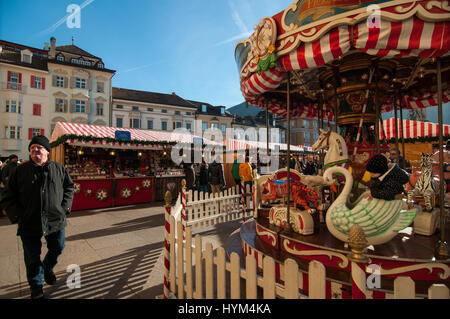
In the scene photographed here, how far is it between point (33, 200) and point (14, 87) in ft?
104

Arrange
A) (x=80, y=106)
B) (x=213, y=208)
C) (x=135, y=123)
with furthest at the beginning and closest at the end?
(x=135, y=123)
(x=80, y=106)
(x=213, y=208)

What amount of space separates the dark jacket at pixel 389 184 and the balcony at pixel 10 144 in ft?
109

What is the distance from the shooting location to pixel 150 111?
118 feet

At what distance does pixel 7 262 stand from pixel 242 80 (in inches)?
208

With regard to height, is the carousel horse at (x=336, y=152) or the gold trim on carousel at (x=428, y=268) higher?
the carousel horse at (x=336, y=152)

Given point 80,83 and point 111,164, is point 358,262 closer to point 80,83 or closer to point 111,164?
point 111,164

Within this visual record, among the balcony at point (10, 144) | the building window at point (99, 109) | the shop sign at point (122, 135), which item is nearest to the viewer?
the shop sign at point (122, 135)

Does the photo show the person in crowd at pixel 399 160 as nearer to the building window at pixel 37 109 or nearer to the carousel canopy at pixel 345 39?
the carousel canopy at pixel 345 39

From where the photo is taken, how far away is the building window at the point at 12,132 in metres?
24.4

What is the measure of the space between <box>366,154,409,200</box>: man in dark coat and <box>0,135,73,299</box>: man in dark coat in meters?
4.12

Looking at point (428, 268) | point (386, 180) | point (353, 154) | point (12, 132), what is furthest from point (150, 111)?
point (428, 268)

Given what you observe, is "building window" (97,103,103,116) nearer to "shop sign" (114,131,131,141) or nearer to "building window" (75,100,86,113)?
"building window" (75,100,86,113)

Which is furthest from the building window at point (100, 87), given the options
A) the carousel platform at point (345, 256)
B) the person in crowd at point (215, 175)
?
the carousel platform at point (345, 256)
